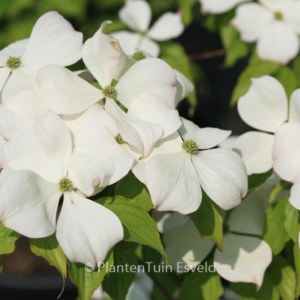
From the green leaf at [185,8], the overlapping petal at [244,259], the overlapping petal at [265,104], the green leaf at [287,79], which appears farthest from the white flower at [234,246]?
the green leaf at [185,8]

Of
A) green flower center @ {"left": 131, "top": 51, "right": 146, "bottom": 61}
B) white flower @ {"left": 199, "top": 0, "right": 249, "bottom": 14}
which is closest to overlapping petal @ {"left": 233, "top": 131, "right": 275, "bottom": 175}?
green flower center @ {"left": 131, "top": 51, "right": 146, "bottom": 61}

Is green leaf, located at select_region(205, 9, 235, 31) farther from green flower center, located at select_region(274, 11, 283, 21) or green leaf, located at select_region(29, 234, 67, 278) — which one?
green leaf, located at select_region(29, 234, 67, 278)

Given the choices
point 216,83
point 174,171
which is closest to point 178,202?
point 174,171

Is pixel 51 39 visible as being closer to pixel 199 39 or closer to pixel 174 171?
pixel 174 171

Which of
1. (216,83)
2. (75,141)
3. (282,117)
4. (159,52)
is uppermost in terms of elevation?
(75,141)

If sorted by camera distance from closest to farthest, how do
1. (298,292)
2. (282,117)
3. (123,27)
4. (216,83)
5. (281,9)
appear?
(298,292)
(282,117)
(281,9)
(123,27)
(216,83)

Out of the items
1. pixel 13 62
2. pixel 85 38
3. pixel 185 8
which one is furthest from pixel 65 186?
pixel 85 38

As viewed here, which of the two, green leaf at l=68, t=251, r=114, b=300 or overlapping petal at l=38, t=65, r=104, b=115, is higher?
overlapping petal at l=38, t=65, r=104, b=115
